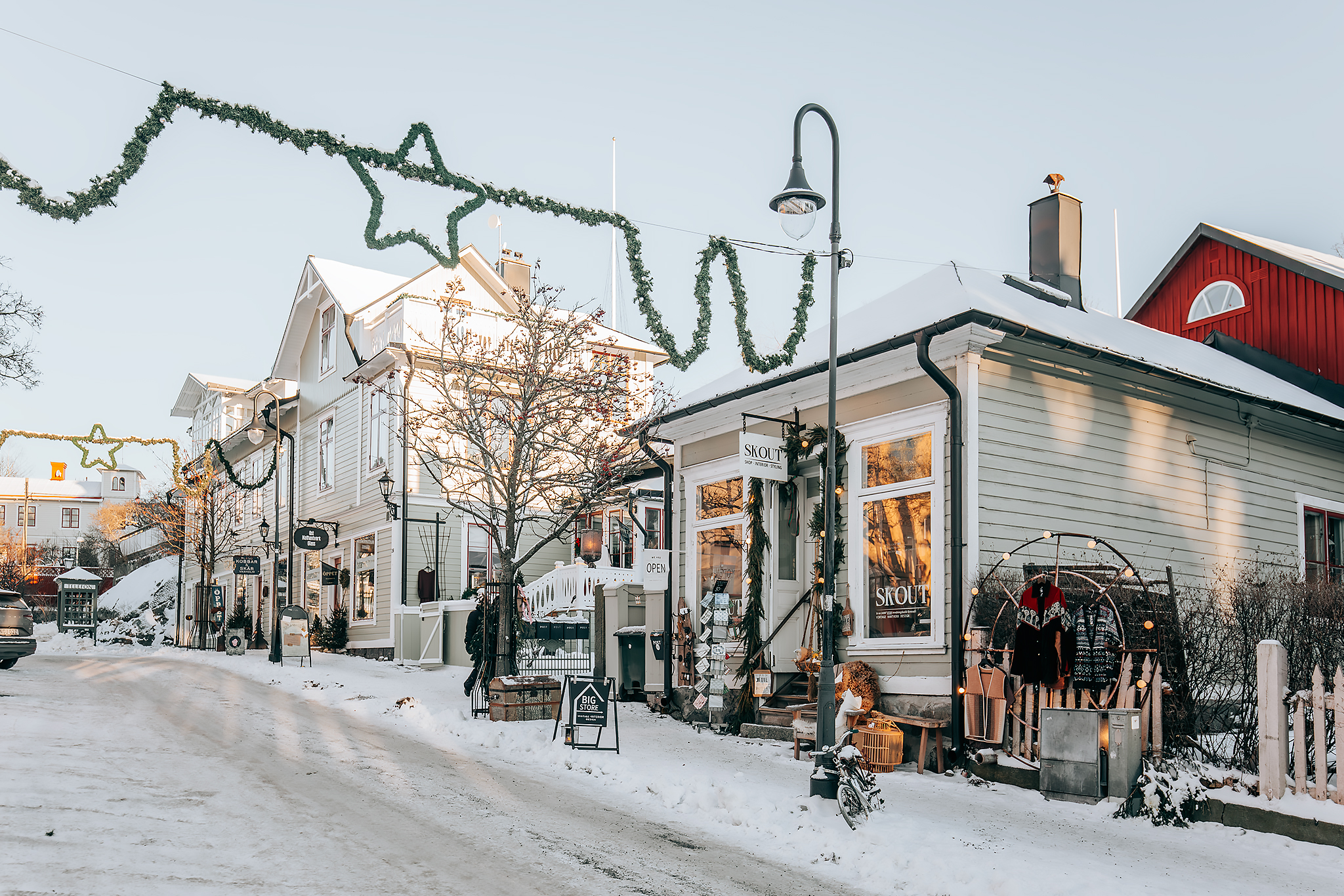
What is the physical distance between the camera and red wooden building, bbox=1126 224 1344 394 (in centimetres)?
1759

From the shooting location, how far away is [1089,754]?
8.69m

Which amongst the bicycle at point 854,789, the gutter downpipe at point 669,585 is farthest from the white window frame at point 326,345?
the bicycle at point 854,789

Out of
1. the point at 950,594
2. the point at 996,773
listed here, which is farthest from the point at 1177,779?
the point at 950,594

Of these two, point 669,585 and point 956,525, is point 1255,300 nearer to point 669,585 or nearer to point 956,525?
point 956,525

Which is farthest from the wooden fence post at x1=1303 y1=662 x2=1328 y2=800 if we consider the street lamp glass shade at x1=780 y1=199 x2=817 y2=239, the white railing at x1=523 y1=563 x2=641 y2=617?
the white railing at x1=523 y1=563 x2=641 y2=617

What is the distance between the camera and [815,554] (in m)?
12.7

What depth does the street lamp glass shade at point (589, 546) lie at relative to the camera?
21719mm

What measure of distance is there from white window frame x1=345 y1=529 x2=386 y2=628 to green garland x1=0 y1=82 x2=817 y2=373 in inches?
614

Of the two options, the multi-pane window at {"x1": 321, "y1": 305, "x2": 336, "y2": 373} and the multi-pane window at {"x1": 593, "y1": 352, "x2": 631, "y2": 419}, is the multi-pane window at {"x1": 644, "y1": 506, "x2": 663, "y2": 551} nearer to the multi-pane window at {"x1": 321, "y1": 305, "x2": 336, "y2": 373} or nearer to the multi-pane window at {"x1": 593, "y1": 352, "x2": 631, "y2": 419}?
the multi-pane window at {"x1": 593, "y1": 352, "x2": 631, "y2": 419}

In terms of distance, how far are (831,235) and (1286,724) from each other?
5.34 metres

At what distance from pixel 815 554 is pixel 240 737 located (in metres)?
6.73

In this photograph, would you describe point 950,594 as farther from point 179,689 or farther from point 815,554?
point 179,689

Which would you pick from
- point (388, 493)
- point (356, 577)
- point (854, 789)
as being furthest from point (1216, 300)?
point (356, 577)

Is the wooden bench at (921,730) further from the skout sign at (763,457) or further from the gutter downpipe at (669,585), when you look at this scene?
the gutter downpipe at (669,585)
